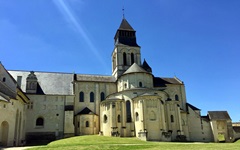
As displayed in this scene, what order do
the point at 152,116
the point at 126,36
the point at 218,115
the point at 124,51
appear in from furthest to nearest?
the point at 126,36 → the point at 124,51 → the point at 218,115 → the point at 152,116

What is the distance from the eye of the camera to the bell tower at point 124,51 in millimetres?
52497

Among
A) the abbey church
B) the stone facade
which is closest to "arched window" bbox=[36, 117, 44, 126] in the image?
the abbey church

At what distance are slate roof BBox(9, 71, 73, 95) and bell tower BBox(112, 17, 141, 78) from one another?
1153 cm

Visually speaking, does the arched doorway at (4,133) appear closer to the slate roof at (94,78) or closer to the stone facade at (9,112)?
the stone facade at (9,112)

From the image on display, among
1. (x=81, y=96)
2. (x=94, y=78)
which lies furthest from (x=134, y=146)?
(x=94, y=78)

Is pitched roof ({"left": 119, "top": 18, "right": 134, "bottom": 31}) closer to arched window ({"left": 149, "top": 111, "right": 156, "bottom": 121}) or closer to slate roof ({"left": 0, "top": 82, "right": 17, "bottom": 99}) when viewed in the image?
arched window ({"left": 149, "top": 111, "right": 156, "bottom": 121})

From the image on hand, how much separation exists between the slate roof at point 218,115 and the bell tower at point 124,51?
20.6 m

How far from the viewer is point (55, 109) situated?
4441 cm

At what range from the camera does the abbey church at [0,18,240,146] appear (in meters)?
36.9

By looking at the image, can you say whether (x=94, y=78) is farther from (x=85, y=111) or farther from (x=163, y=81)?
(x=163, y=81)

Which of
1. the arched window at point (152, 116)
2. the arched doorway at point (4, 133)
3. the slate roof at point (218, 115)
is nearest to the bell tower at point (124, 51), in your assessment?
the arched window at point (152, 116)

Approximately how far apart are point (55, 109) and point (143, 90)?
18.4m

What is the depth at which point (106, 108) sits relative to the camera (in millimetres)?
41344

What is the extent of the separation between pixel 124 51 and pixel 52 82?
1865 cm
